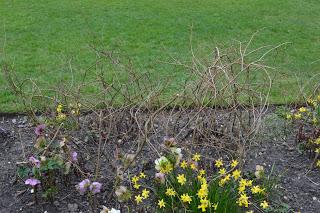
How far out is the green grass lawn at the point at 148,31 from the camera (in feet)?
19.2

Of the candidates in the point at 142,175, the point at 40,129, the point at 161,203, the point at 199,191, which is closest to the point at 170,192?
the point at 161,203

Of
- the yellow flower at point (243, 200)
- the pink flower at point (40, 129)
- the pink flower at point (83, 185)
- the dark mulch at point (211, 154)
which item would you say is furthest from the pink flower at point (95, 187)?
the yellow flower at point (243, 200)

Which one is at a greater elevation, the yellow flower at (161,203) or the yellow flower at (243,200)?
the yellow flower at (243,200)

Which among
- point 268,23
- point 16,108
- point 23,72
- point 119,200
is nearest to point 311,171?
point 119,200

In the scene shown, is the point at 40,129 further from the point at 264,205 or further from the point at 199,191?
the point at 264,205

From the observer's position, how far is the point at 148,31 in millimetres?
7348

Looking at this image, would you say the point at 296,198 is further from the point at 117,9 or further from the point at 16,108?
the point at 117,9

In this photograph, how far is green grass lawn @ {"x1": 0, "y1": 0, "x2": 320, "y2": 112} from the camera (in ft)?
19.2

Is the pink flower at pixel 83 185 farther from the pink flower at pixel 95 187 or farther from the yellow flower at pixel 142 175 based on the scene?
the yellow flower at pixel 142 175

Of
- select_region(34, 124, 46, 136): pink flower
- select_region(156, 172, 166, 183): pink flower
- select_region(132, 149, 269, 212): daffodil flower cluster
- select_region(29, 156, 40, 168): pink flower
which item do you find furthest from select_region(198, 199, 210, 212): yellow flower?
select_region(34, 124, 46, 136): pink flower

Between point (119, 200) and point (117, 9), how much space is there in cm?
602

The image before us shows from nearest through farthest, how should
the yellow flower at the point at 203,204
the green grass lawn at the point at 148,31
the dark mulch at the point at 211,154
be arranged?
the yellow flower at the point at 203,204 → the dark mulch at the point at 211,154 → the green grass lawn at the point at 148,31

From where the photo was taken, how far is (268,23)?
7922 mm

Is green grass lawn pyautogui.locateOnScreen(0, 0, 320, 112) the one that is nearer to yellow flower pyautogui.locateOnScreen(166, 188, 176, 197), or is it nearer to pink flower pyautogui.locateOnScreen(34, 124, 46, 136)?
pink flower pyautogui.locateOnScreen(34, 124, 46, 136)
